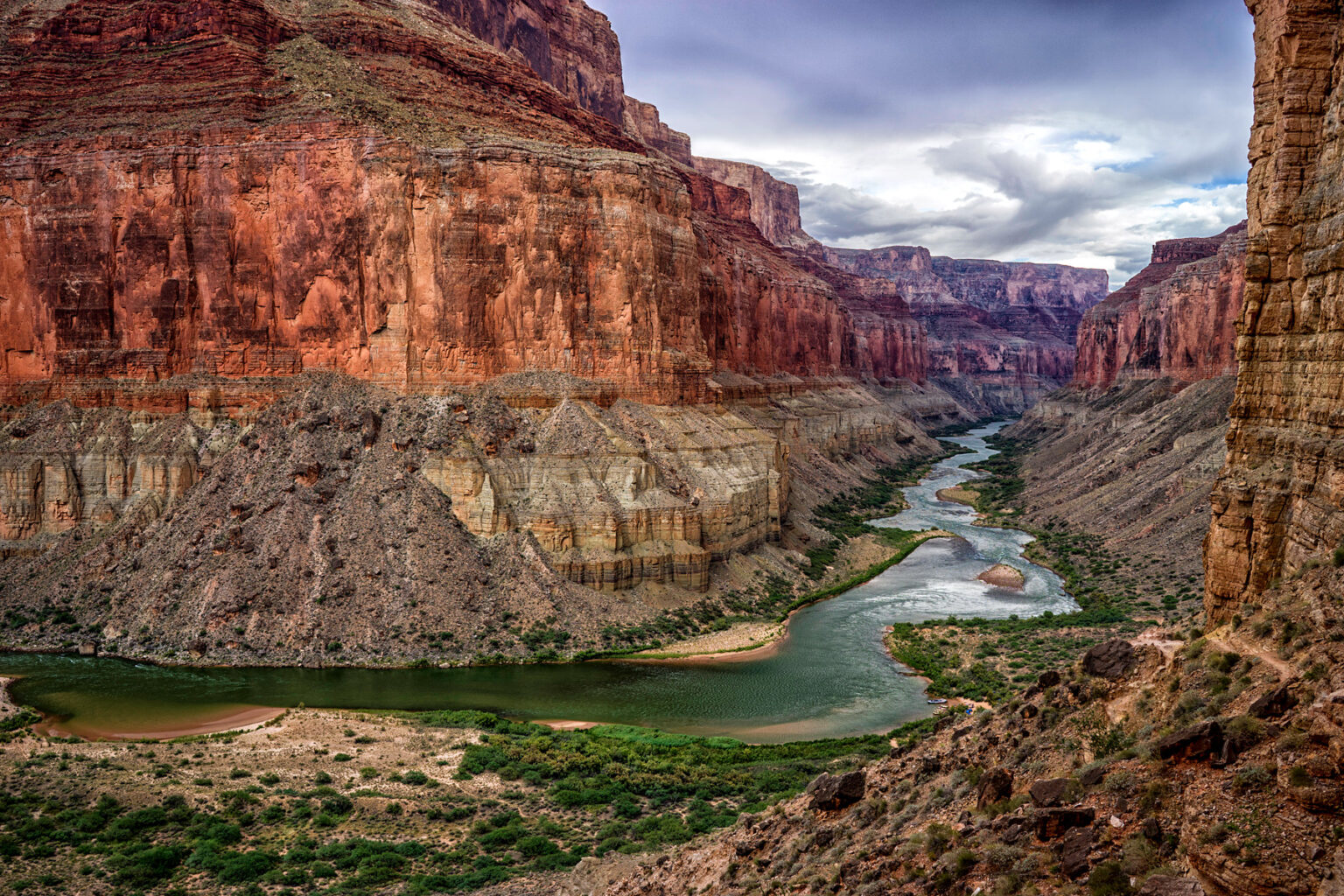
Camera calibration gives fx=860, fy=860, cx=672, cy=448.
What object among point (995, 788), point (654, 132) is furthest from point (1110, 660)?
point (654, 132)

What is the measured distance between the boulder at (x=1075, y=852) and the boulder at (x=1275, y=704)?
2746 millimetres

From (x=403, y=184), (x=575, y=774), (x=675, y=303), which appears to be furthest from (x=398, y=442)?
(x=575, y=774)

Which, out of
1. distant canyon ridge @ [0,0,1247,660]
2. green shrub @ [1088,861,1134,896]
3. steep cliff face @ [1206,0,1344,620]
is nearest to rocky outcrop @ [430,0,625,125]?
distant canyon ridge @ [0,0,1247,660]

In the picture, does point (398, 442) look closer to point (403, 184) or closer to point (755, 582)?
point (403, 184)

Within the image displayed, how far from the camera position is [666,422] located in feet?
186

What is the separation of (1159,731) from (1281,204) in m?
10.5

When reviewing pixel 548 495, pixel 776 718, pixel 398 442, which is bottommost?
pixel 776 718

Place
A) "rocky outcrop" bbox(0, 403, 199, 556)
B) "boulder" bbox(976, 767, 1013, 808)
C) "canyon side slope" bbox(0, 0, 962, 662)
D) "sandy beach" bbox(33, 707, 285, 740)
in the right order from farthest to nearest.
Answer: "rocky outcrop" bbox(0, 403, 199, 556) → "canyon side slope" bbox(0, 0, 962, 662) → "sandy beach" bbox(33, 707, 285, 740) → "boulder" bbox(976, 767, 1013, 808)

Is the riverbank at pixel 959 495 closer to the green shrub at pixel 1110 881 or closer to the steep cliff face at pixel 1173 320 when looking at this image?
the steep cliff face at pixel 1173 320

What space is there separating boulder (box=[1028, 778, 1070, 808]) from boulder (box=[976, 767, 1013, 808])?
112cm

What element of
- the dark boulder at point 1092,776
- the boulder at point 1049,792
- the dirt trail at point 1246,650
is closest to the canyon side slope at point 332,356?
the dirt trail at point 1246,650

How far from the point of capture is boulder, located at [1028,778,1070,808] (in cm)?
1212

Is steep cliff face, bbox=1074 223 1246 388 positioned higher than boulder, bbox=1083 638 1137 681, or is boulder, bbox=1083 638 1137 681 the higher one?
steep cliff face, bbox=1074 223 1246 388

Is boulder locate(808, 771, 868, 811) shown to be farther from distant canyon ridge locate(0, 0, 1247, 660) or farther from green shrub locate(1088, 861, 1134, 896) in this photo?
distant canyon ridge locate(0, 0, 1247, 660)
